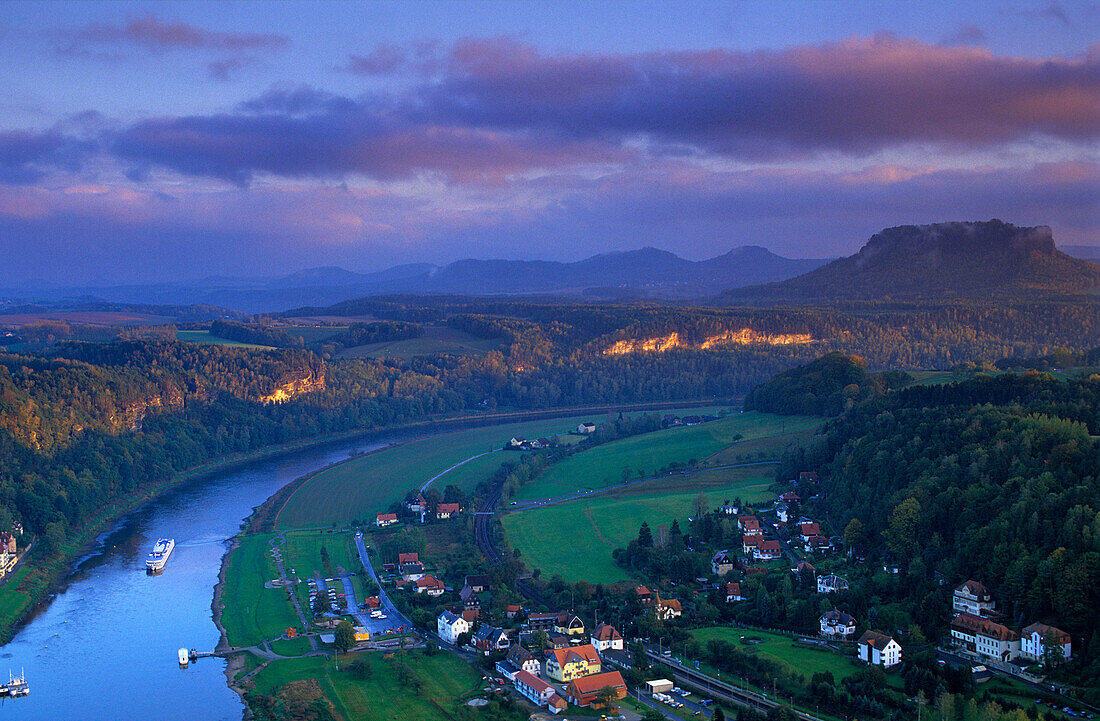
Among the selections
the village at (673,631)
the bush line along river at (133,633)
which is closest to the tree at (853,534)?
the village at (673,631)

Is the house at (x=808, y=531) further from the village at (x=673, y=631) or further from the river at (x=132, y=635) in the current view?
the river at (x=132, y=635)

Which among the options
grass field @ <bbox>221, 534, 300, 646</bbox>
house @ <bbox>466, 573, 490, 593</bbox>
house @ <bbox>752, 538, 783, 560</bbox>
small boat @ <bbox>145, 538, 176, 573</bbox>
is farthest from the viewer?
small boat @ <bbox>145, 538, 176, 573</bbox>

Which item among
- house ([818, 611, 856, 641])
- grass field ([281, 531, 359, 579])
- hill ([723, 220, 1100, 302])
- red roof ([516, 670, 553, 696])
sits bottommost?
grass field ([281, 531, 359, 579])

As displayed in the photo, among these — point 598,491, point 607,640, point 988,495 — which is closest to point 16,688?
point 607,640

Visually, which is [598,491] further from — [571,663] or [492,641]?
[571,663]

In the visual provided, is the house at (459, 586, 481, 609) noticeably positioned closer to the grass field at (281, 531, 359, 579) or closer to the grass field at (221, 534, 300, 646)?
the grass field at (221, 534, 300, 646)

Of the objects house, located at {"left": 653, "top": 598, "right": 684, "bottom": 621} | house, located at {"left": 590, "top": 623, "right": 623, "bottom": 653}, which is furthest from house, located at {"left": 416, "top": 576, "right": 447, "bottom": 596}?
house, located at {"left": 653, "top": 598, "right": 684, "bottom": 621}
